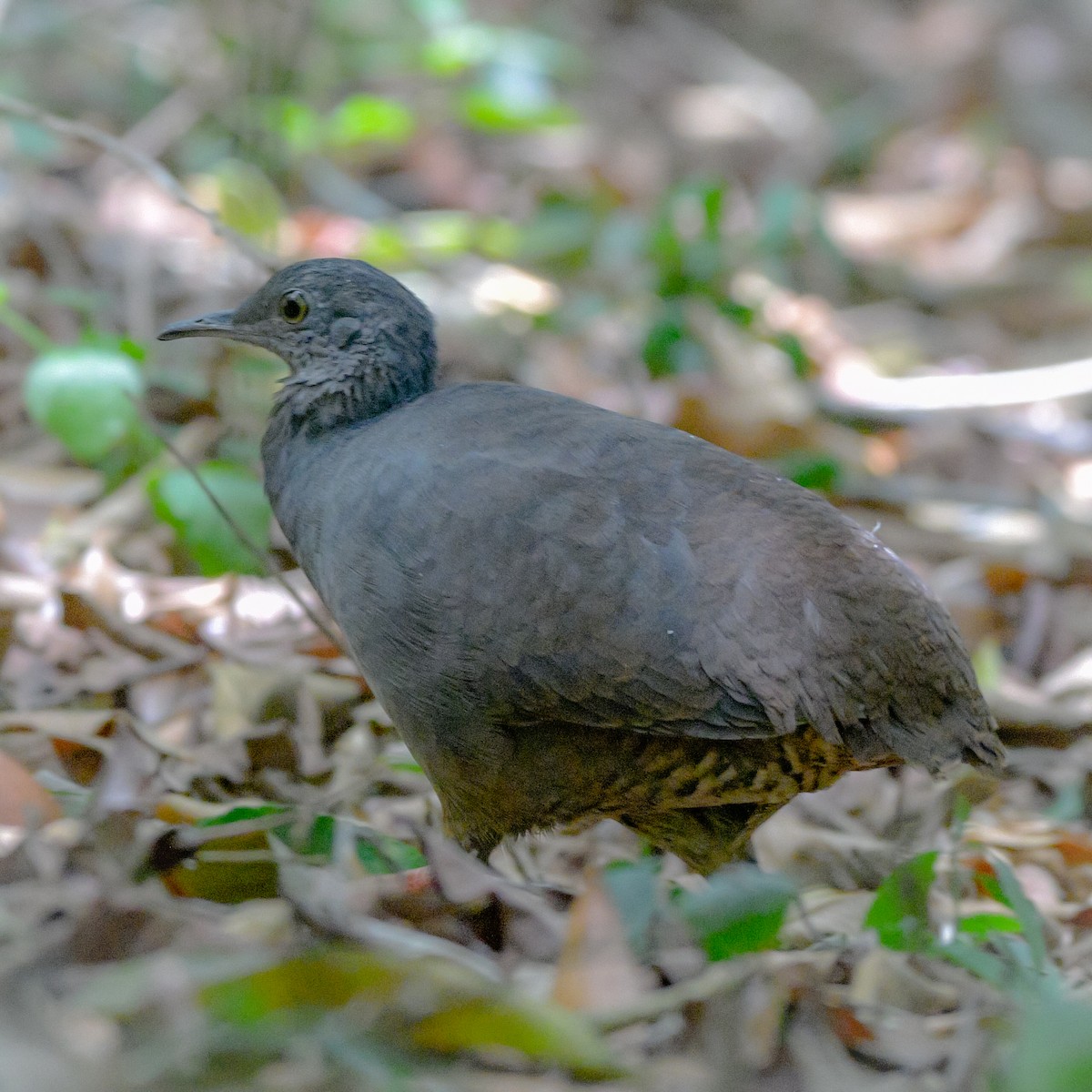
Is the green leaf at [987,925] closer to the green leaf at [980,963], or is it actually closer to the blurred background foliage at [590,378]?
the blurred background foliage at [590,378]

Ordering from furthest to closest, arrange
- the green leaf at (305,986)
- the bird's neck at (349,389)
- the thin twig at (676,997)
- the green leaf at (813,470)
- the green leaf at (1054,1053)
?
the green leaf at (813,470) → the bird's neck at (349,389) → the thin twig at (676,997) → the green leaf at (305,986) → the green leaf at (1054,1053)

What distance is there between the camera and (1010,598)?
17.4 feet

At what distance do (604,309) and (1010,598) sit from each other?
2.14 m

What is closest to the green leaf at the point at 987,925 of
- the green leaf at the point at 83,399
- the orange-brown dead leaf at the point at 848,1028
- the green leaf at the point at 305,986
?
the orange-brown dead leaf at the point at 848,1028

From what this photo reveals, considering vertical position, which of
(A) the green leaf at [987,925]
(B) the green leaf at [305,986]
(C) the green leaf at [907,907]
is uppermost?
(B) the green leaf at [305,986]

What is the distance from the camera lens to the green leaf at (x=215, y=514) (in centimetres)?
392

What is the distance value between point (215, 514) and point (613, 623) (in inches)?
56.6

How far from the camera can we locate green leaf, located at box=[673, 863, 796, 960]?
2.60m

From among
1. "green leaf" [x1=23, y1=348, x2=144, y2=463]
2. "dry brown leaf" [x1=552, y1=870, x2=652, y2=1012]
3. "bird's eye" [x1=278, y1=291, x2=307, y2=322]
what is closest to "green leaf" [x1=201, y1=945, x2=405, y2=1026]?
"dry brown leaf" [x1=552, y1=870, x2=652, y2=1012]

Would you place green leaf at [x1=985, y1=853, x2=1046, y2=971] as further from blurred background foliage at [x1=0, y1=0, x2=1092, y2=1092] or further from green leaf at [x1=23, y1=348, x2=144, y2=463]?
green leaf at [x1=23, y1=348, x2=144, y2=463]

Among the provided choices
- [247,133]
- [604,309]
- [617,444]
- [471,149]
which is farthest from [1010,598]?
[471,149]

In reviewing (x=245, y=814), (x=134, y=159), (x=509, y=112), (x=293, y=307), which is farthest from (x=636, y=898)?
(x=509, y=112)

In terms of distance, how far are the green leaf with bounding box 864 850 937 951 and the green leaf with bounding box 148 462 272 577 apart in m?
1.84

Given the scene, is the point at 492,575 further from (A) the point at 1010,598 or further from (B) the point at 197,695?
(A) the point at 1010,598
